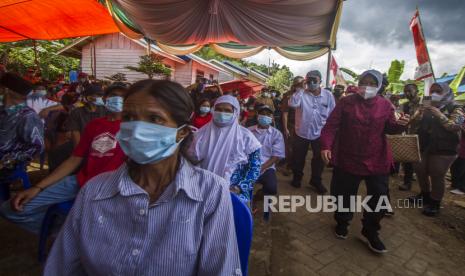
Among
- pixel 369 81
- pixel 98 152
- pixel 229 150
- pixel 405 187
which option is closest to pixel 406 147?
pixel 369 81

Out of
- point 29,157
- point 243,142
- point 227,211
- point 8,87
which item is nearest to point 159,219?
point 227,211

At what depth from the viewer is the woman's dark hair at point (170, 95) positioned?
4.23 feet

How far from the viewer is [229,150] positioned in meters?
2.71

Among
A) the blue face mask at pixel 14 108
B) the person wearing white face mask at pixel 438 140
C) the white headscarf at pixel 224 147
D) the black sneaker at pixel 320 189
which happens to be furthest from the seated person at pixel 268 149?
the blue face mask at pixel 14 108

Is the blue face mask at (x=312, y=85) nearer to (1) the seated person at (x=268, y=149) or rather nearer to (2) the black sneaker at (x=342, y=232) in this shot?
(1) the seated person at (x=268, y=149)

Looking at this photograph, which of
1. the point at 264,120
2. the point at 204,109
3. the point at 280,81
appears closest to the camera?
the point at 264,120

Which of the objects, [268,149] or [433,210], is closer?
[268,149]

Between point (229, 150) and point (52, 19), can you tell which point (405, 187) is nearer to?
point (229, 150)

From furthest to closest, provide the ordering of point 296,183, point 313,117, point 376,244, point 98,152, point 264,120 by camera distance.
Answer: point 296,183 < point 313,117 < point 264,120 < point 376,244 < point 98,152

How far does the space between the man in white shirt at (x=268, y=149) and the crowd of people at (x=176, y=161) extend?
0.6 inches

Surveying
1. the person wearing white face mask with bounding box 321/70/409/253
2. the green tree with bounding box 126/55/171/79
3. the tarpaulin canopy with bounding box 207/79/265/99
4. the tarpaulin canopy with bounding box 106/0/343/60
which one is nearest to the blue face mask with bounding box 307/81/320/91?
the tarpaulin canopy with bounding box 106/0/343/60

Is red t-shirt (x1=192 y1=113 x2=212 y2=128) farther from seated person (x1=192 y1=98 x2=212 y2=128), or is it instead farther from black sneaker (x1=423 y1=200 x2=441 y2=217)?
black sneaker (x1=423 y1=200 x2=441 y2=217)

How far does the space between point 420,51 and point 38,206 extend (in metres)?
4.74

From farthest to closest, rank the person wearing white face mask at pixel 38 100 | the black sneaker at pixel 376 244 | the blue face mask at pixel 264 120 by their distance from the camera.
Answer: the person wearing white face mask at pixel 38 100 < the blue face mask at pixel 264 120 < the black sneaker at pixel 376 244
